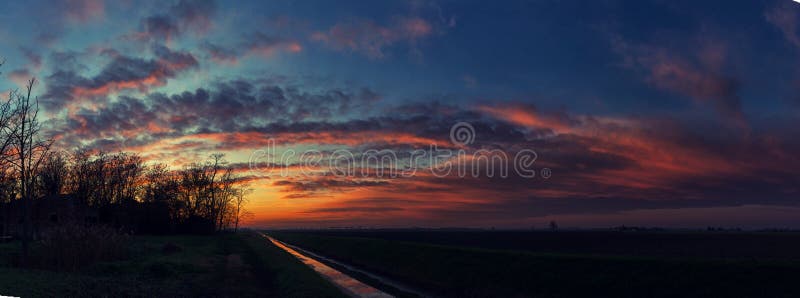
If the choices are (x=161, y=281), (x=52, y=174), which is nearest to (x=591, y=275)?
(x=161, y=281)

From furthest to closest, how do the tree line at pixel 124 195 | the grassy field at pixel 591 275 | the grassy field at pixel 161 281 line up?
the tree line at pixel 124 195 → the grassy field at pixel 591 275 → the grassy field at pixel 161 281

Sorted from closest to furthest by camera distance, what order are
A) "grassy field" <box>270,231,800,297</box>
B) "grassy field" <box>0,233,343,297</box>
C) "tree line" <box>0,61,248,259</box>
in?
"grassy field" <box>0,233,343,297</box> → "grassy field" <box>270,231,800,297</box> → "tree line" <box>0,61,248,259</box>

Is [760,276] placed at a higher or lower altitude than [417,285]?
higher

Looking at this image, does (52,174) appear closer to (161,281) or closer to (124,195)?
(124,195)

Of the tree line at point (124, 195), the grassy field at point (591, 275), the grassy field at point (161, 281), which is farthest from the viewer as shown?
the tree line at point (124, 195)

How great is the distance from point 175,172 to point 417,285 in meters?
106

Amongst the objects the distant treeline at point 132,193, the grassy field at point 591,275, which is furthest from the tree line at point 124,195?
the grassy field at point 591,275

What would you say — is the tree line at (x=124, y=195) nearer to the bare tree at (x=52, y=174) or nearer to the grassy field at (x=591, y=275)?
the bare tree at (x=52, y=174)

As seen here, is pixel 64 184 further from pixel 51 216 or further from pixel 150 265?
pixel 150 265

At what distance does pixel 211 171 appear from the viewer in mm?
135375

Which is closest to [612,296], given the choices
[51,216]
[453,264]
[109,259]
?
[453,264]

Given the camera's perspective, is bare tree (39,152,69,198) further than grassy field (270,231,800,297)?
Yes

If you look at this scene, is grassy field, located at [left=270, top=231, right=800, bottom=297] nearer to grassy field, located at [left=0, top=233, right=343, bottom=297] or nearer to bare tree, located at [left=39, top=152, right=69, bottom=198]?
grassy field, located at [left=0, top=233, right=343, bottom=297]

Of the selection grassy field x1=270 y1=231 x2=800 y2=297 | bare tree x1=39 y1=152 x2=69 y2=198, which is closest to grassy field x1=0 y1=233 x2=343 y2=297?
grassy field x1=270 y1=231 x2=800 y2=297
